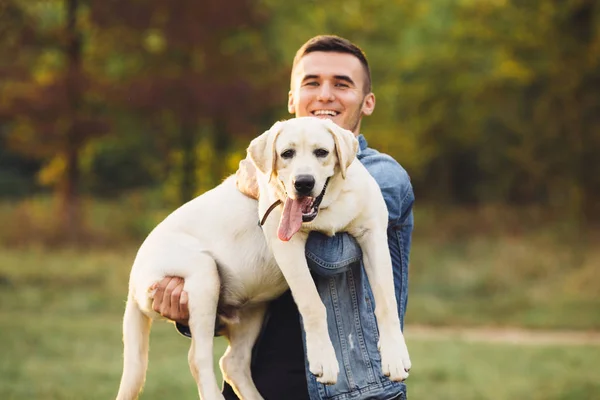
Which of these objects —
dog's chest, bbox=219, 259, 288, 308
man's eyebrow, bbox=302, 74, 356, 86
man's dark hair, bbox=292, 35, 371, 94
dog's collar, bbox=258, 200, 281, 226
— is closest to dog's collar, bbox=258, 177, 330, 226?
dog's collar, bbox=258, 200, 281, 226

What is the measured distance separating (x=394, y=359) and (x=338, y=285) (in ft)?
1.20

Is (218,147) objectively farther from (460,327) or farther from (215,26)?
(460,327)

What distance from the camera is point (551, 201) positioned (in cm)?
2531

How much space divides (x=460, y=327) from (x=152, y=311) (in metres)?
11.0

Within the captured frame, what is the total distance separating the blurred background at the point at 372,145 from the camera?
12273 millimetres

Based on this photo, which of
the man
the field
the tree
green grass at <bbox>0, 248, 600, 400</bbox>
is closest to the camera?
the man

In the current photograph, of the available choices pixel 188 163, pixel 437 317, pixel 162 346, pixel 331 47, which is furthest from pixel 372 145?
pixel 331 47

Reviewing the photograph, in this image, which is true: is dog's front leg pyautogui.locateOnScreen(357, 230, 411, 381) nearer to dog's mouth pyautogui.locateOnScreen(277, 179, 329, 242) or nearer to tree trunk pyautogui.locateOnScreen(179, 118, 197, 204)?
dog's mouth pyautogui.locateOnScreen(277, 179, 329, 242)

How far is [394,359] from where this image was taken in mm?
3066

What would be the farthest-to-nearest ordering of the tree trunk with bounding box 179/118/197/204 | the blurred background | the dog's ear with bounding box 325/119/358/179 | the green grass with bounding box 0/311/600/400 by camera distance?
the tree trunk with bounding box 179/118/197/204 < the blurred background < the green grass with bounding box 0/311/600/400 < the dog's ear with bounding box 325/119/358/179

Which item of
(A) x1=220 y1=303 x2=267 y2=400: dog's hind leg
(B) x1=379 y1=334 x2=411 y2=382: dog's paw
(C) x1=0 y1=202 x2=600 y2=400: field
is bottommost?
(B) x1=379 y1=334 x2=411 y2=382: dog's paw

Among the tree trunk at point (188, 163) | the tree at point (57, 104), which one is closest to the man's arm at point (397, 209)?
the tree at point (57, 104)

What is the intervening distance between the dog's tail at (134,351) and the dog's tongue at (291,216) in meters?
0.91

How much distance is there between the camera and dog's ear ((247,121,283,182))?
10.2ft
